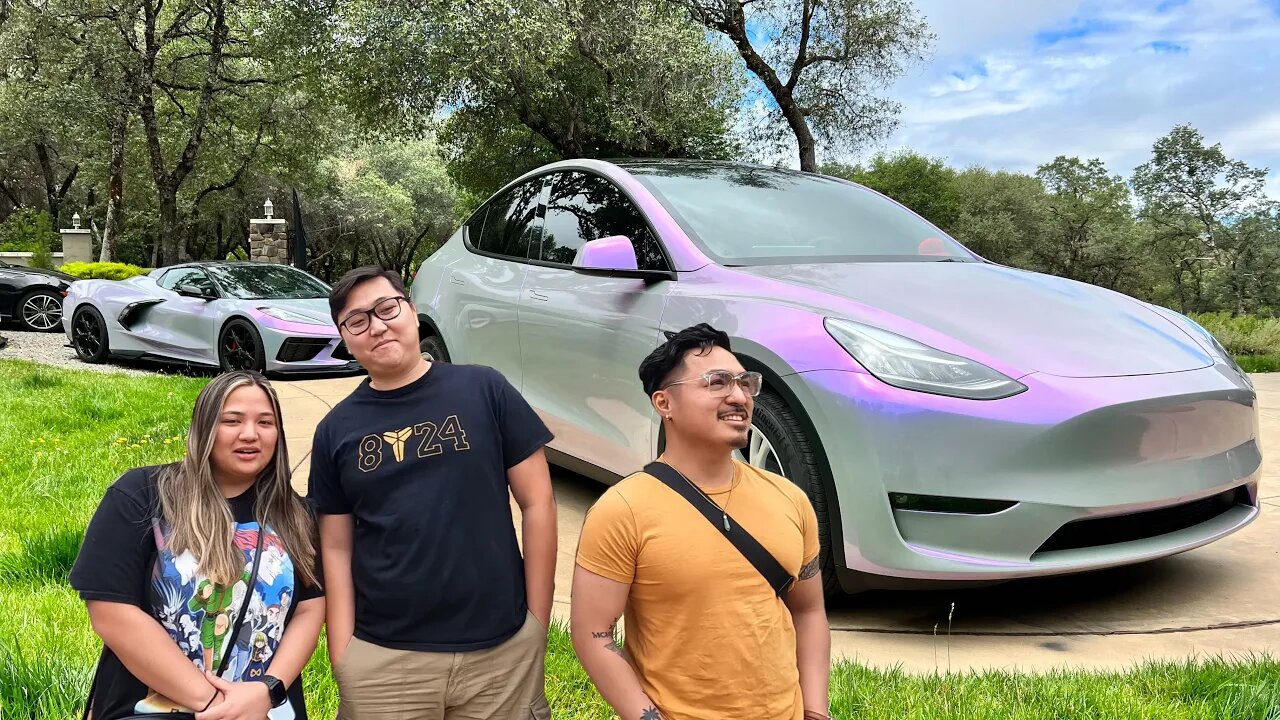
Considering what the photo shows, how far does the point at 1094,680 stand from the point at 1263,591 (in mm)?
1262

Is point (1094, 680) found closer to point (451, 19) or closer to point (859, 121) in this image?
point (451, 19)

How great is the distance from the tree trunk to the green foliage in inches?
288

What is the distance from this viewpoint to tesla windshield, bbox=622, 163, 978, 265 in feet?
12.1

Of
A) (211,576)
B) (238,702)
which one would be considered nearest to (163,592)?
(211,576)

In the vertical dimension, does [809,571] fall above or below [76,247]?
above

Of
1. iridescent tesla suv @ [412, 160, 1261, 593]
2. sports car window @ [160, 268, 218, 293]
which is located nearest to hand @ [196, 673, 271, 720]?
iridescent tesla suv @ [412, 160, 1261, 593]

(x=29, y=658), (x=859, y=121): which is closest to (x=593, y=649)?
(x=29, y=658)

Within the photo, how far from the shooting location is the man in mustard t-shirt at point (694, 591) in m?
1.65

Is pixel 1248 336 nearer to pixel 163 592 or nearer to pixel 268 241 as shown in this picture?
pixel 163 592

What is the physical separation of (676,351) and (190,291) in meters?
9.18

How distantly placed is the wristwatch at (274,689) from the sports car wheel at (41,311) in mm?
15294

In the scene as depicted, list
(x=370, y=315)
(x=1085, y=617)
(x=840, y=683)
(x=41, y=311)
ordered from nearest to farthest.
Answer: (x=370, y=315)
(x=840, y=683)
(x=1085, y=617)
(x=41, y=311)

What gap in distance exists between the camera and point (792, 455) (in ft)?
9.53

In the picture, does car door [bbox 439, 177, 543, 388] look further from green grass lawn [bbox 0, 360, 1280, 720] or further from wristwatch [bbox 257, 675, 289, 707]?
wristwatch [bbox 257, 675, 289, 707]
